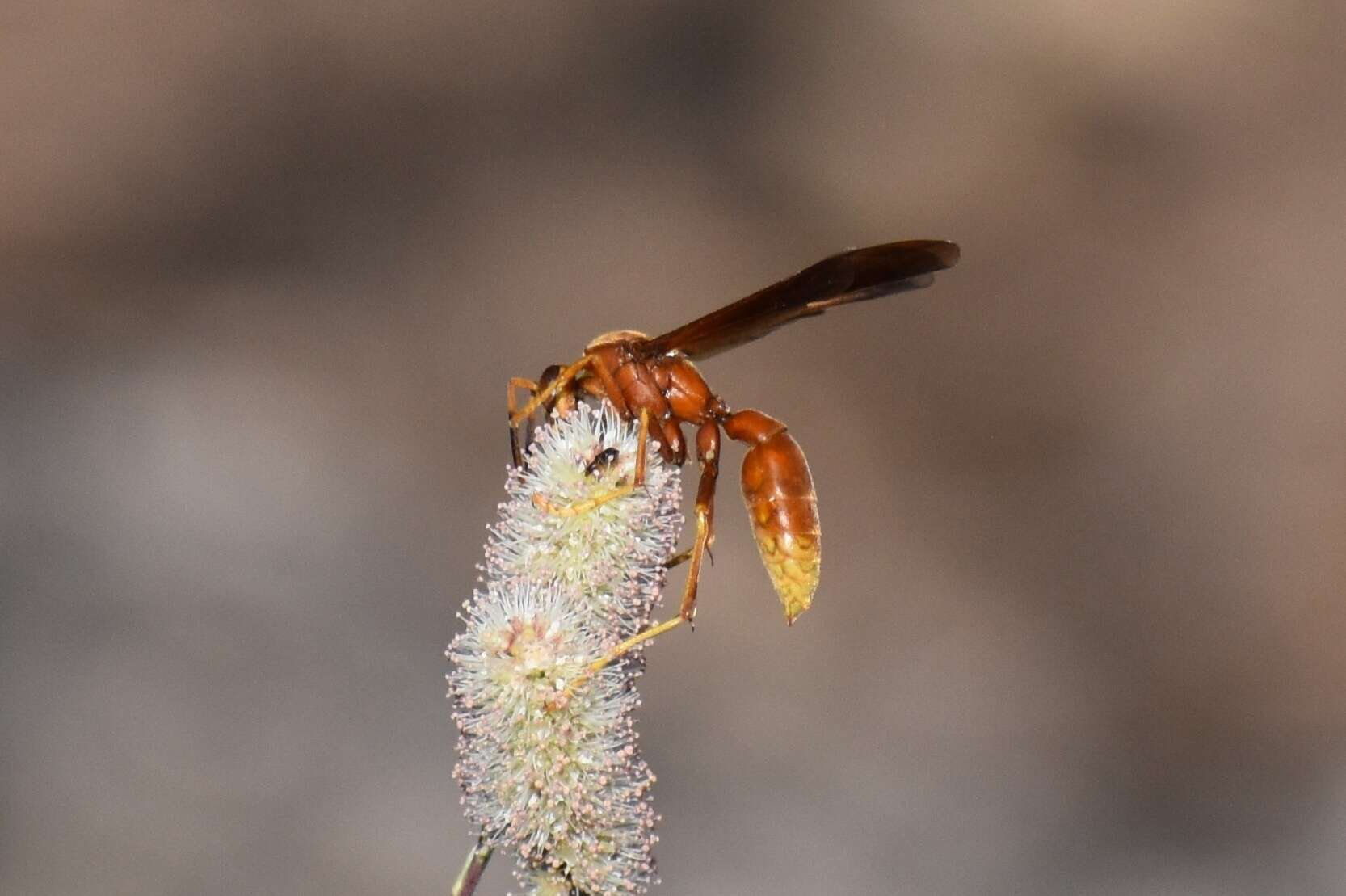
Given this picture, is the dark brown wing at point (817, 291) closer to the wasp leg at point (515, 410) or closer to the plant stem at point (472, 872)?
the wasp leg at point (515, 410)

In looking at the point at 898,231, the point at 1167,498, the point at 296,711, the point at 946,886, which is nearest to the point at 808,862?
the point at 946,886

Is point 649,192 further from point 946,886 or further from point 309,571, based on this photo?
point 946,886

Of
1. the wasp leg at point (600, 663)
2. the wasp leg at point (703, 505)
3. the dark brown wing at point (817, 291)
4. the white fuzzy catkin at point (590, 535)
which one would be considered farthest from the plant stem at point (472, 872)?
the dark brown wing at point (817, 291)

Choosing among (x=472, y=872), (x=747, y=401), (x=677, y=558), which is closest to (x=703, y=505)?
(x=677, y=558)

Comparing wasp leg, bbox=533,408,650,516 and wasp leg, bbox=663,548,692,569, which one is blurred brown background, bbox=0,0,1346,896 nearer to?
wasp leg, bbox=663,548,692,569

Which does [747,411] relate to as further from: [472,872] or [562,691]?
[472,872]

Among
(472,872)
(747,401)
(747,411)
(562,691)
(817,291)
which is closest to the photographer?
(472,872)

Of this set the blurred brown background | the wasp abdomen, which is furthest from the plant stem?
the blurred brown background
